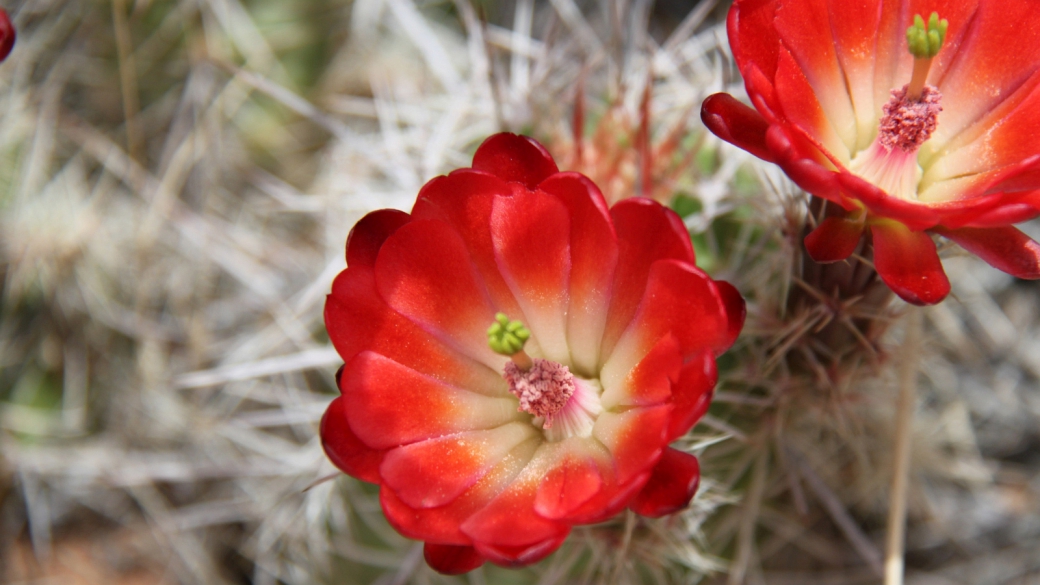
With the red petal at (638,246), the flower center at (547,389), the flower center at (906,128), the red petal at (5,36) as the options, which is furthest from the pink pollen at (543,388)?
the red petal at (5,36)

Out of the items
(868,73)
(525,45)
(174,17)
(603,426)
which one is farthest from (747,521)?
(174,17)

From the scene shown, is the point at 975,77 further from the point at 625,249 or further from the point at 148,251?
the point at 148,251

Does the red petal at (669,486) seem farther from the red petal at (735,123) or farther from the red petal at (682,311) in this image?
the red petal at (735,123)

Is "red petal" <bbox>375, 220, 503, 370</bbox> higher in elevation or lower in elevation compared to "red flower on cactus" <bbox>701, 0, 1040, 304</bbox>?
lower

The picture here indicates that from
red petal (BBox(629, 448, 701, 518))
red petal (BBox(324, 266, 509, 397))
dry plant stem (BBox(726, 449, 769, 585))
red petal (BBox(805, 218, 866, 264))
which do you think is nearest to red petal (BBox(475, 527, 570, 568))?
red petal (BBox(629, 448, 701, 518))

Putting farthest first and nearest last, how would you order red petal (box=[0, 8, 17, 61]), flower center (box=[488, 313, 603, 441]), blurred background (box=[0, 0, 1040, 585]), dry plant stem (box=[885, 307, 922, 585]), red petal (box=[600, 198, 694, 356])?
blurred background (box=[0, 0, 1040, 585]), dry plant stem (box=[885, 307, 922, 585]), red petal (box=[0, 8, 17, 61]), flower center (box=[488, 313, 603, 441]), red petal (box=[600, 198, 694, 356])

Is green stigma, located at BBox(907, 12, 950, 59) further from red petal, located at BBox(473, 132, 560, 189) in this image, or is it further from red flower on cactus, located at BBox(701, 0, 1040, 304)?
red petal, located at BBox(473, 132, 560, 189)
